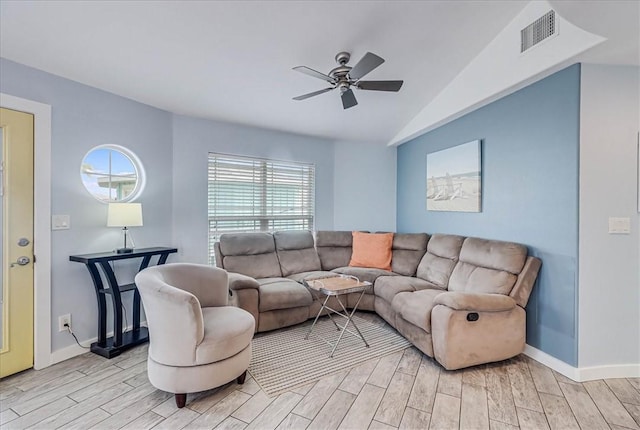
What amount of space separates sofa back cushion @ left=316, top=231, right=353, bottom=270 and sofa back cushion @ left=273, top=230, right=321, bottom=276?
12 cm

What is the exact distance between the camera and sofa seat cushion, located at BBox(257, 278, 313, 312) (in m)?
3.14

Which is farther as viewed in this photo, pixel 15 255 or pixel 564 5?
pixel 15 255

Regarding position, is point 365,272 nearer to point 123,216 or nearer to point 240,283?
point 240,283

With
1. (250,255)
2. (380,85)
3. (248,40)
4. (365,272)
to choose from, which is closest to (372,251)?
(365,272)

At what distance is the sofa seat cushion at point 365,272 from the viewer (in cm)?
381

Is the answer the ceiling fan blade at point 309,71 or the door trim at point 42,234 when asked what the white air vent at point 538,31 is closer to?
the ceiling fan blade at point 309,71

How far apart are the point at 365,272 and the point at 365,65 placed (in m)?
2.52

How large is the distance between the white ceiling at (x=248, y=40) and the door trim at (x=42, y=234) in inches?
18.9

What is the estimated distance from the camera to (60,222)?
2.67 metres

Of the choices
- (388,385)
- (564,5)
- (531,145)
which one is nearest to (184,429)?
(388,385)

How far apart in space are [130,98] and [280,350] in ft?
9.84

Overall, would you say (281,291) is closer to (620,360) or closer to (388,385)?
(388,385)

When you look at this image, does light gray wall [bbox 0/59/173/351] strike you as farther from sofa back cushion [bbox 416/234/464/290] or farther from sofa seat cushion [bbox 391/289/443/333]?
sofa back cushion [bbox 416/234/464/290]

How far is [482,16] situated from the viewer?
8.35 ft
